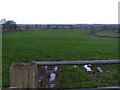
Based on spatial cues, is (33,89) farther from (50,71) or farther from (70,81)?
(70,81)

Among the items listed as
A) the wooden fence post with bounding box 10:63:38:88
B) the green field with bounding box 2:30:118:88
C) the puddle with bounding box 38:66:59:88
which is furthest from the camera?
the green field with bounding box 2:30:118:88

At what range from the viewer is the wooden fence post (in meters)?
1.07

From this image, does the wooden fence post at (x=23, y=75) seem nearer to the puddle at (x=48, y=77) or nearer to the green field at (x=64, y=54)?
the puddle at (x=48, y=77)

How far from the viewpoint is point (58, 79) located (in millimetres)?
2662

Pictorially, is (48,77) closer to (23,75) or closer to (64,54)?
(23,75)

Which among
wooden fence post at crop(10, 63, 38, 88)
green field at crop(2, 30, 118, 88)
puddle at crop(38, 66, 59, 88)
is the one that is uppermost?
wooden fence post at crop(10, 63, 38, 88)

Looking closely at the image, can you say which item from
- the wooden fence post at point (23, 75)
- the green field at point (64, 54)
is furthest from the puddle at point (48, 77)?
the wooden fence post at point (23, 75)

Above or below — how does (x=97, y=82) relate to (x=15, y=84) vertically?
below

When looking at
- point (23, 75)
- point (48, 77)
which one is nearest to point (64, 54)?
point (48, 77)

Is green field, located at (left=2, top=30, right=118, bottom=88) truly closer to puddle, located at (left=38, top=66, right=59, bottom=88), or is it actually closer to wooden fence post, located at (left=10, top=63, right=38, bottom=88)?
puddle, located at (left=38, top=66, right=59, bottom=88)

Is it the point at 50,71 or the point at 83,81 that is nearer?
the point at 50,71

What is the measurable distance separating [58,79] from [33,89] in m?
1.59

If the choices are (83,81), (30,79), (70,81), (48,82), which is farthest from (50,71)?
(30,79)

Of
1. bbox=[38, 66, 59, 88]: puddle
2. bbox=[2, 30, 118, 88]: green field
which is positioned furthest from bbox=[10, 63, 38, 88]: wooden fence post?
bbox=[2, 30, 118, 88]: green field
